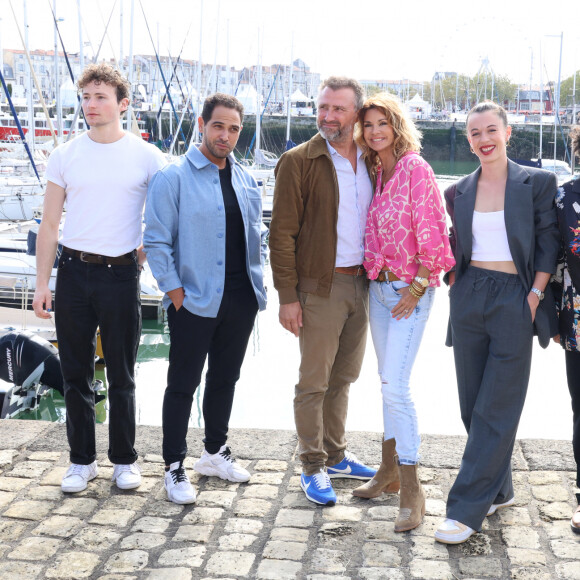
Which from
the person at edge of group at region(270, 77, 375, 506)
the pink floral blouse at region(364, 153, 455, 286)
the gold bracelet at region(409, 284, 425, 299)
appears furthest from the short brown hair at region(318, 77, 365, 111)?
the gold bracelet at region(409, 284, 425, 299)

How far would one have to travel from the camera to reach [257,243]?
151 inches

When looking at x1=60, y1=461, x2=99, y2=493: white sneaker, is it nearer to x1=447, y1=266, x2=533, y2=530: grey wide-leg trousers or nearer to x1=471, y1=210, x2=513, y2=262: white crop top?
x1=447, y1=266, x2=533, y2=530: grey wide-leg trousers

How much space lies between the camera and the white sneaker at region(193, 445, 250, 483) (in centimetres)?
390

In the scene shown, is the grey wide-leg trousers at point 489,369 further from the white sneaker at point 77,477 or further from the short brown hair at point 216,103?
the white sneaker at point 77,477

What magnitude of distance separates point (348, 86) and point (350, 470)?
73.5 inches

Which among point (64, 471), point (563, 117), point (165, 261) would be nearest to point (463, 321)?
point (165, 261)

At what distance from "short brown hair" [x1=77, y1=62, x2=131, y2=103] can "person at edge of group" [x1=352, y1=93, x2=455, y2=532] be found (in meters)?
1.13

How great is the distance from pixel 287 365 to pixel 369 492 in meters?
7.96

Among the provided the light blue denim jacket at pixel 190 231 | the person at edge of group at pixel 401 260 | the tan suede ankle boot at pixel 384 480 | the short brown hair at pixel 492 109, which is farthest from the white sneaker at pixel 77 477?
the short brown hair at pixel 492 109

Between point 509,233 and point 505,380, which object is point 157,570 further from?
point 509,233

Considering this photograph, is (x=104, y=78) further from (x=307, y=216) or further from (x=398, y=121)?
(x=398, y=121)

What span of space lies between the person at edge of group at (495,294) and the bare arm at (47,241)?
5.93ft

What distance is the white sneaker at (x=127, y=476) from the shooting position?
375cm

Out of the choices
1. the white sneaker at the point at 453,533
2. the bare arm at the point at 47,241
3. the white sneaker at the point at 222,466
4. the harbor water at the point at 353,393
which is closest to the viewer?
the white sneaker at the point at 453,533
